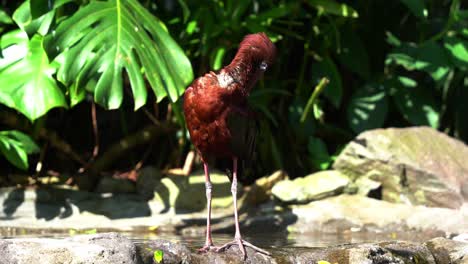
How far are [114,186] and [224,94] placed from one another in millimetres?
2871

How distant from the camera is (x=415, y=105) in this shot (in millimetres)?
7734

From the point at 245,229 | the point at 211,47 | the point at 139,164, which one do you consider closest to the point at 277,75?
the point at 211,47

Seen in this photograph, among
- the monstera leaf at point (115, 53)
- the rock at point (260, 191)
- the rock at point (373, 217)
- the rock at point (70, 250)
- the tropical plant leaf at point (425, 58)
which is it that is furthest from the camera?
→ the tropical plant leaf at point (425, 58)

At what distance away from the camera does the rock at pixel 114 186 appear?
22.3 ft

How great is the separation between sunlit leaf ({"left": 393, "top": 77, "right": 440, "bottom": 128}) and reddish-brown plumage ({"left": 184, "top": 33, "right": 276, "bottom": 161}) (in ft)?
12.0

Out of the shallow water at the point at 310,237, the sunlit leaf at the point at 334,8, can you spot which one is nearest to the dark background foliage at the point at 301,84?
the sunlit leaf at the point at 334,8

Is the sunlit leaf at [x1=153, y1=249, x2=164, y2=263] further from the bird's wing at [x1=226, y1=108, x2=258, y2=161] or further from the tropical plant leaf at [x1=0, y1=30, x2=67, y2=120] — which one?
the tropical plant leaf at [x1=0, y1=30, x2=67, y2=120]

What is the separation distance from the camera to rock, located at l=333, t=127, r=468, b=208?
21.6ft

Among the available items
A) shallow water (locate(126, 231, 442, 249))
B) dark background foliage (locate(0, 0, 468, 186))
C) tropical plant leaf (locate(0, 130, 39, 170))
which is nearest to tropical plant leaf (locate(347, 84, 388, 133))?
dark background foliage (locate(0, 0, 468, 186))

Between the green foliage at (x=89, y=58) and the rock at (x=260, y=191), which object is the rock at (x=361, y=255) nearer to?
the green foliage at (x=89, y=58)

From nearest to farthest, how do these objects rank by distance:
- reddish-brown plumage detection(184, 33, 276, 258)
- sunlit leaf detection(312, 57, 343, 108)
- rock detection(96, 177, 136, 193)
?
reddish-brown plumage detection(184, 33, 276, 258), rock detection(96, 177, 136, 193), sunlit leaf detection(312, 57, 343, 108)

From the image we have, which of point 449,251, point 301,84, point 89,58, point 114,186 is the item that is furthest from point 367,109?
point 449,251

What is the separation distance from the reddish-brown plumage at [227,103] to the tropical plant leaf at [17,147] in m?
2.05

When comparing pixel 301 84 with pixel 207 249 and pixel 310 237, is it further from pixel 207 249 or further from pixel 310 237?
pixel 207 249
